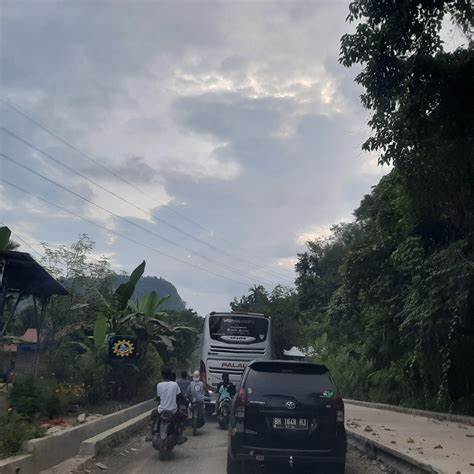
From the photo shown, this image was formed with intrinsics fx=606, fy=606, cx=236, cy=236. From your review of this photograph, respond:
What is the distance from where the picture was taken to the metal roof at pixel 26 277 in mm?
13086

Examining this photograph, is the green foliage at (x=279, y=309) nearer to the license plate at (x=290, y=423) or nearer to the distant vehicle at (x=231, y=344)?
the distant vehicle at (x=231, y=344)

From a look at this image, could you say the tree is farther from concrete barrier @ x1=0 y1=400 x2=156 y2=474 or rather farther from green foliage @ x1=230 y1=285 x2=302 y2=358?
green foliage @ x1=230 y1=285 x2=302 y2=358

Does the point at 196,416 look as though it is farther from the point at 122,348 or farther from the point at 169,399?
the point at 169,399

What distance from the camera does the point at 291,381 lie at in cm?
902

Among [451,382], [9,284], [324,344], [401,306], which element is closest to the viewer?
[9,284]

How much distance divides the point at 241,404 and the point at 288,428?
75 cm

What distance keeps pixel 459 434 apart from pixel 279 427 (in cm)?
669

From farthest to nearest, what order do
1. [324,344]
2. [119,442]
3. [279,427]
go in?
1. [324,344]
2. [119,442]
3. [279,427]

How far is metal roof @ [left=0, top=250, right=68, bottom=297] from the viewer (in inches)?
515

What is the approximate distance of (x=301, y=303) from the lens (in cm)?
5569

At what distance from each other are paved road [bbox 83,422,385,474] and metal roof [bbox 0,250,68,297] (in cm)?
445

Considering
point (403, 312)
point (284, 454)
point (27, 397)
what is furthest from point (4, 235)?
point (403, 312)

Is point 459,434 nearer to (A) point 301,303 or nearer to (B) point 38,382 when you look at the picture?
(B) point 38,382

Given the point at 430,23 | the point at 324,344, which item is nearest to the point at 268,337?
the point at 430,23
